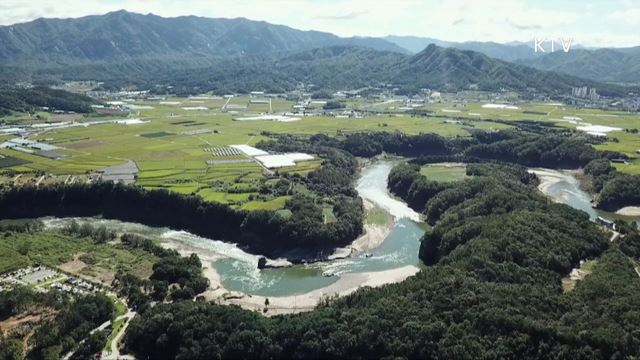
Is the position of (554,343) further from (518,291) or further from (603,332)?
(518,291)

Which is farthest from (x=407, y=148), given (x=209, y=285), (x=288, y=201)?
(x=209, y=285)

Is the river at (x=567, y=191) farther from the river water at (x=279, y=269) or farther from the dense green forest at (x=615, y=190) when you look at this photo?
the river water at (x=279, y=269)

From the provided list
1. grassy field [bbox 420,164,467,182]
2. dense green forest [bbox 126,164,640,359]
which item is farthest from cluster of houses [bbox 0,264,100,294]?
grassy field [bbox 420,164,467,182]

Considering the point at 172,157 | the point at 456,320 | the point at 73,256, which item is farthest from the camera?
the point at 172,157

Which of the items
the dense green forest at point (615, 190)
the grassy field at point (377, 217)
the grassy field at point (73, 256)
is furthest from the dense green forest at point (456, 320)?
the dense green forest at point (615, 190)

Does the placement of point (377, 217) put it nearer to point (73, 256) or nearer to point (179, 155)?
point (73, 256)

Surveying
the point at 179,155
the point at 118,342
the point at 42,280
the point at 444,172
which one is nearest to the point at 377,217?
the point at 444,172
